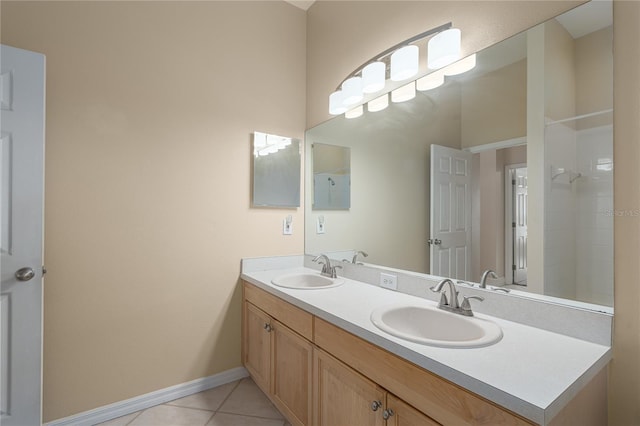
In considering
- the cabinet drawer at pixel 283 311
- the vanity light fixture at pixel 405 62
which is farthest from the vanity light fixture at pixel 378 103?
the cabinet drawer at pixel 283 311

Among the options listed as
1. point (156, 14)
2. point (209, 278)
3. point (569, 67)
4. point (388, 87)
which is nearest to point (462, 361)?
point (569, 67)

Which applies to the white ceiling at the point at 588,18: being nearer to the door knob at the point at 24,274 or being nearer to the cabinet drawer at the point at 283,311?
the cabinet drawer at the point at 283,311

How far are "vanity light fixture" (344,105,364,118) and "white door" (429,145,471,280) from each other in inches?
23.5

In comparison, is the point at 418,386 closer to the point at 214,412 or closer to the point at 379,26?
the point at 214,412

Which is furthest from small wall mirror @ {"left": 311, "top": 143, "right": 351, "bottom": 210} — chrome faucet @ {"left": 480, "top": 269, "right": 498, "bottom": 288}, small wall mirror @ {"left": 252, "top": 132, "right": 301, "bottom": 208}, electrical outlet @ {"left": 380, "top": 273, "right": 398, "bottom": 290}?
chrome faucet @ {"left": 480, "top": 269, "right": 498, "bottom": 288}

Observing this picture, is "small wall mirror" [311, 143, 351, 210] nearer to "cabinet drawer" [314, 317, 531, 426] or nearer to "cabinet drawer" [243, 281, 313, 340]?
"cabinet drawer" [243, 281, 313, 340]

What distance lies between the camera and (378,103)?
1809 mm

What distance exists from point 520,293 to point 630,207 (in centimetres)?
44

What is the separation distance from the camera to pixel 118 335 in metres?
1.72

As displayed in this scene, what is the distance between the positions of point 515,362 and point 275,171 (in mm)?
1793

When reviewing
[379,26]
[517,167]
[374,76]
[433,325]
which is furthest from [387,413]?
[379,26]

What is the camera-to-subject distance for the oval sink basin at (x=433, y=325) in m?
1.04

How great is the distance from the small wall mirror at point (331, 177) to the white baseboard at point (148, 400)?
1.33 m

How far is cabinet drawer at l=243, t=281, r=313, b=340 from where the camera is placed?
1418 mm
